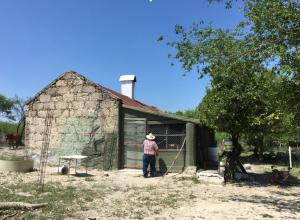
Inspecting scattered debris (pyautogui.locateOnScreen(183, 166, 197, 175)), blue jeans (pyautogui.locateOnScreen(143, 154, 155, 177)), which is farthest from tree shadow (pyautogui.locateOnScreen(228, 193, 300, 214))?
blue jeans (pyautogui.locateOnScreen(143, 154, 155, 177))

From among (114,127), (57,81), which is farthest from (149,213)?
(57,81)

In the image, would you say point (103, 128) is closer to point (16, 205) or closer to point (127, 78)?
point (127, 78)

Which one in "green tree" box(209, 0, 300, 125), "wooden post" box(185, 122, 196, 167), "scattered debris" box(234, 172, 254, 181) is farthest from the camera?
"wooden post" box(185, 122, 196, 167)

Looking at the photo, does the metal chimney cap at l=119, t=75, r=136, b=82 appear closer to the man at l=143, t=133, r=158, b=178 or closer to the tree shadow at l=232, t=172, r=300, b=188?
the man at l=143, t=133, r=158, b=178

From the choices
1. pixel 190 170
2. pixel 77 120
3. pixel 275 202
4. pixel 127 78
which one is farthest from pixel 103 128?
pixel 275 202

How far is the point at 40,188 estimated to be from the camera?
11.6 metres

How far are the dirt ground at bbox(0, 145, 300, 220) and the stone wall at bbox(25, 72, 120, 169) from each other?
5.61 ft

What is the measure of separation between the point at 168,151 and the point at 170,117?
1.50 meters

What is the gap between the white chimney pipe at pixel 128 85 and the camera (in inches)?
917

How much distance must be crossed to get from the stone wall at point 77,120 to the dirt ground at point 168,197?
171 centimetres

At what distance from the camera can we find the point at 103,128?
17.3 m

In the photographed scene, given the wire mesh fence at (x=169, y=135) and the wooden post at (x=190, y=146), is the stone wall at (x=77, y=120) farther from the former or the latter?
the wooden post at (x=190, y=146)

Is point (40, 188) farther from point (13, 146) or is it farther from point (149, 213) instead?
point (13, 146)

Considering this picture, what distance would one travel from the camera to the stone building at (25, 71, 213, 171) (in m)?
16.7
